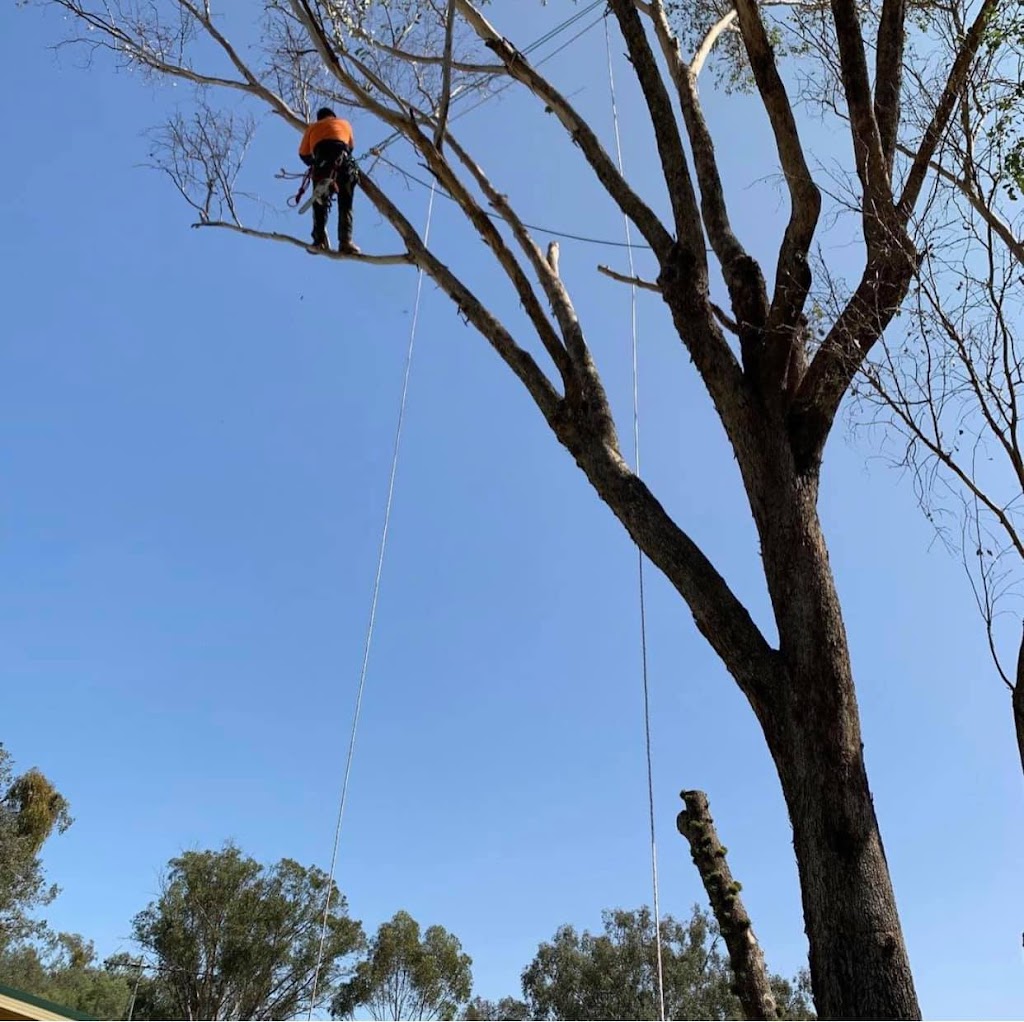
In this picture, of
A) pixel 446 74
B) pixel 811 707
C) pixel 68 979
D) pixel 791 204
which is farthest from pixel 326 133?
pixel 68 979

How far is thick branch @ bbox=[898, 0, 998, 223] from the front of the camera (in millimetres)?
3334

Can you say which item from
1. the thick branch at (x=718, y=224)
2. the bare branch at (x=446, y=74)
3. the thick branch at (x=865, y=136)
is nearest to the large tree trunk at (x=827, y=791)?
the thick branch at (x=718, y=224)

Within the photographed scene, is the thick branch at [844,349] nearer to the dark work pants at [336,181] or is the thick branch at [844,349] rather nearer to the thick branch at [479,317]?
the thick branch at [479,317]

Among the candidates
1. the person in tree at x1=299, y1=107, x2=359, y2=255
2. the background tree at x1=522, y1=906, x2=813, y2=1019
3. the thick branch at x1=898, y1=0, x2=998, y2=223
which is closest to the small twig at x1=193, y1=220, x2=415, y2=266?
the person in tree at x1=299, y1=107, x2=359, y2=255

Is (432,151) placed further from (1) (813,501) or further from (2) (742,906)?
(2) (742,906)

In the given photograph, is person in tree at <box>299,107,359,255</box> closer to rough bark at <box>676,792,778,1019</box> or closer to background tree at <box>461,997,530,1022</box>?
rough bark at <box>676,792,778,1019</box>

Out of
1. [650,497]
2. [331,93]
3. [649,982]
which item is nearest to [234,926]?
[649,982]

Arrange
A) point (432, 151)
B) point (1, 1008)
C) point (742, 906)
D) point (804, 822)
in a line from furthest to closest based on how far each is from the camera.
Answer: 1. point (742, 906)
2. point (432, 151)
3. point (804, 822)
4. point (1, 1008)

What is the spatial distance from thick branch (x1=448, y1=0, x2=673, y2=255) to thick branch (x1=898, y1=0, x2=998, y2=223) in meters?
0.89

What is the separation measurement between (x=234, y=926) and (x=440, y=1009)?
463 centimetres

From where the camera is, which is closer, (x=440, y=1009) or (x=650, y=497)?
(x=650, y=497)

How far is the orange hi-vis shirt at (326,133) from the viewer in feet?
17.1

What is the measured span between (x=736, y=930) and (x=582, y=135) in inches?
174

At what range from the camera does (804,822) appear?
7.95ft
